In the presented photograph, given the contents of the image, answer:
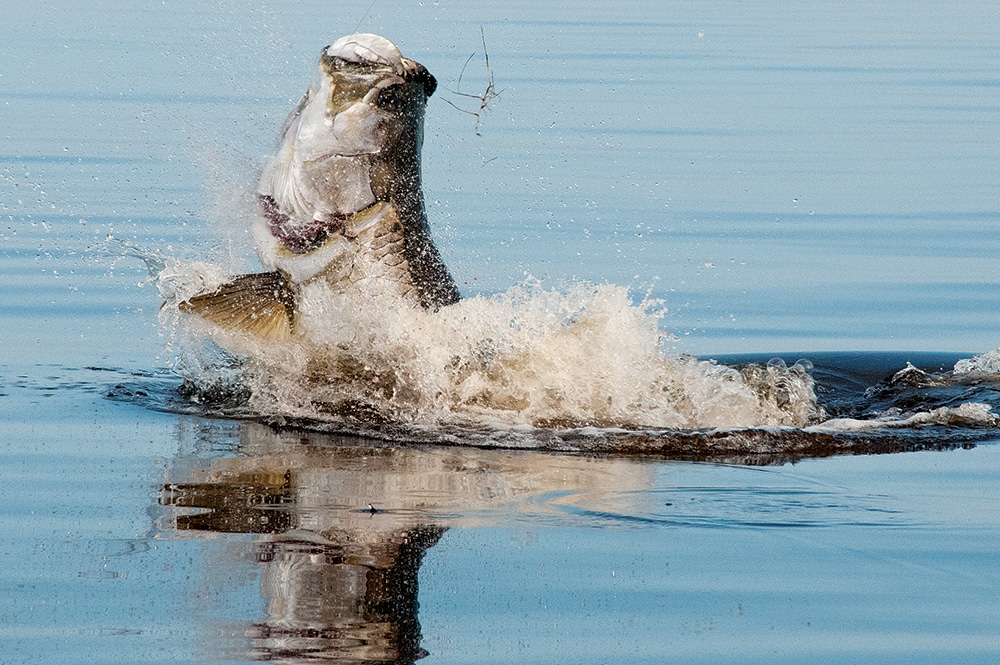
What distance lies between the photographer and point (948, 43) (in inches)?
1181

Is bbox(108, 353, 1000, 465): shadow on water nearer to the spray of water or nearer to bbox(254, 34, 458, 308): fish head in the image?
the spray of water

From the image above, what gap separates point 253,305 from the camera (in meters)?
7.55

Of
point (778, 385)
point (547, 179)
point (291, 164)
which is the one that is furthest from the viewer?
point (547, 179)

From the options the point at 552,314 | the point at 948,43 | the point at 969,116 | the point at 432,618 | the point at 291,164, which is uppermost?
the point at 948,43

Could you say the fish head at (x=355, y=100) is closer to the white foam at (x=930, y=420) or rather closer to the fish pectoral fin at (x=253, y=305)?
the fish pectoral fin at (x=253, y=305)

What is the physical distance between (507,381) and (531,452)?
Result: 0.91 m

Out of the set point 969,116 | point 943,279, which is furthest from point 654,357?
point 969,116

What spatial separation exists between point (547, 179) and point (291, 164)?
7.68 meters

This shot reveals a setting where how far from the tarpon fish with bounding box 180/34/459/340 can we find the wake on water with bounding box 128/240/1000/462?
0.14 meters

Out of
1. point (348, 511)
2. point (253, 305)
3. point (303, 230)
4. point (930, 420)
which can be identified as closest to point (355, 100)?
point (303, 230)

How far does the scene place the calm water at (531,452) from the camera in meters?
4.66

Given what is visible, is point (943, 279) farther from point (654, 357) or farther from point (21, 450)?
point (21, 450)

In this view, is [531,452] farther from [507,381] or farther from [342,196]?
[342,196]

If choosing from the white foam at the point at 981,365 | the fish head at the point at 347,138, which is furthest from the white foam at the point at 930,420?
the fish head at the point at 347,138
